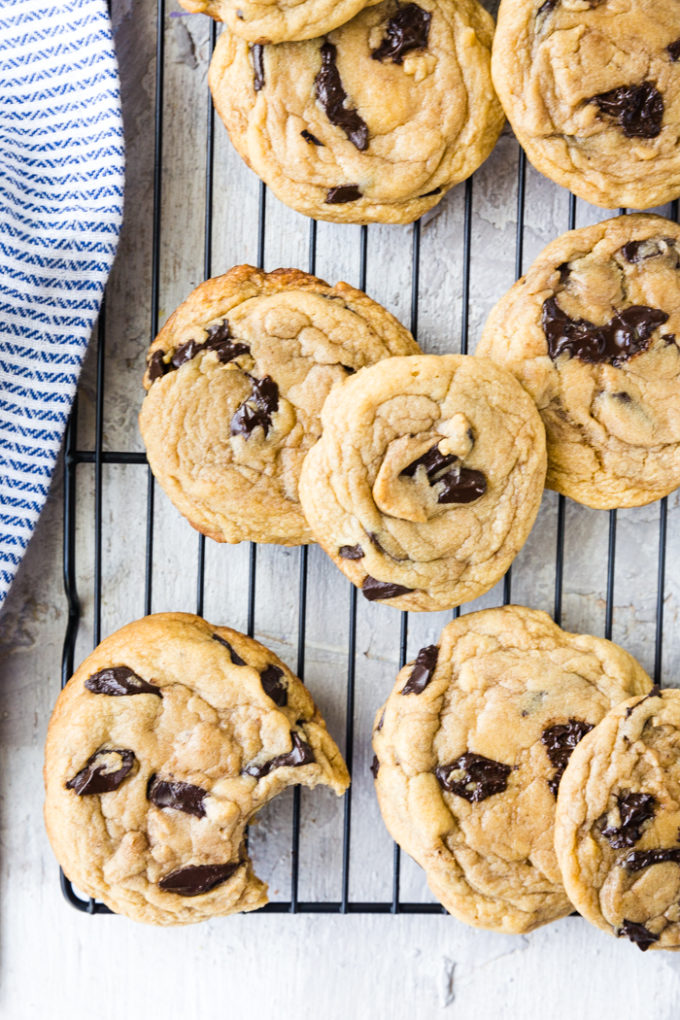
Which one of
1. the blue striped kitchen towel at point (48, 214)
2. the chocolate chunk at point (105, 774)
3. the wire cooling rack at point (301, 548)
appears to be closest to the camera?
the chocolate chunk at point (105, 774)

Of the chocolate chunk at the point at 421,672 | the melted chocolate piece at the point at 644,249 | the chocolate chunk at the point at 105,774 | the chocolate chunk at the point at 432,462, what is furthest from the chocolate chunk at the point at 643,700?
the chocolate chunk at the point at 105,774

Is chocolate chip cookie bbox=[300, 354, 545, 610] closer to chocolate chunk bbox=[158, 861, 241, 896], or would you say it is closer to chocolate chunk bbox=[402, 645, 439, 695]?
chocolate chunk bbox=[402, 645, 439, 695]

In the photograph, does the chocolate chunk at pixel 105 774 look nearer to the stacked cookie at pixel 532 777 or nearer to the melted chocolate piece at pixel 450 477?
the stacked cookie at pixel 532 777

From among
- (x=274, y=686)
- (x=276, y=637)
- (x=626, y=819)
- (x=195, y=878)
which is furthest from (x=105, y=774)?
(x=626, y=819)

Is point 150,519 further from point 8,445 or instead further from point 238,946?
point 238,946

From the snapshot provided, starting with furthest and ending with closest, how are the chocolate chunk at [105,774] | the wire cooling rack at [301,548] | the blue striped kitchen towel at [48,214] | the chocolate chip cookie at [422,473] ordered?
the wire cooling rack at [301,548] → the blue striped kitchen towel at [48,214] → the chocolate chunk at [105,774] → the chocolate chip cookie at [422,473]

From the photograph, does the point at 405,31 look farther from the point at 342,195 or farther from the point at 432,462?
the point at 432,462

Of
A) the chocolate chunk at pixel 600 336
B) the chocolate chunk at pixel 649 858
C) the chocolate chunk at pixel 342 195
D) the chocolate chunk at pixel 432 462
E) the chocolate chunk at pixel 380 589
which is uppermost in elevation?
the chocolate chunk at pixel 342 195

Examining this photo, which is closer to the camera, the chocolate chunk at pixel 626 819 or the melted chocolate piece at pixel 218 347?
the chocolate chunk at pixel 626 819
